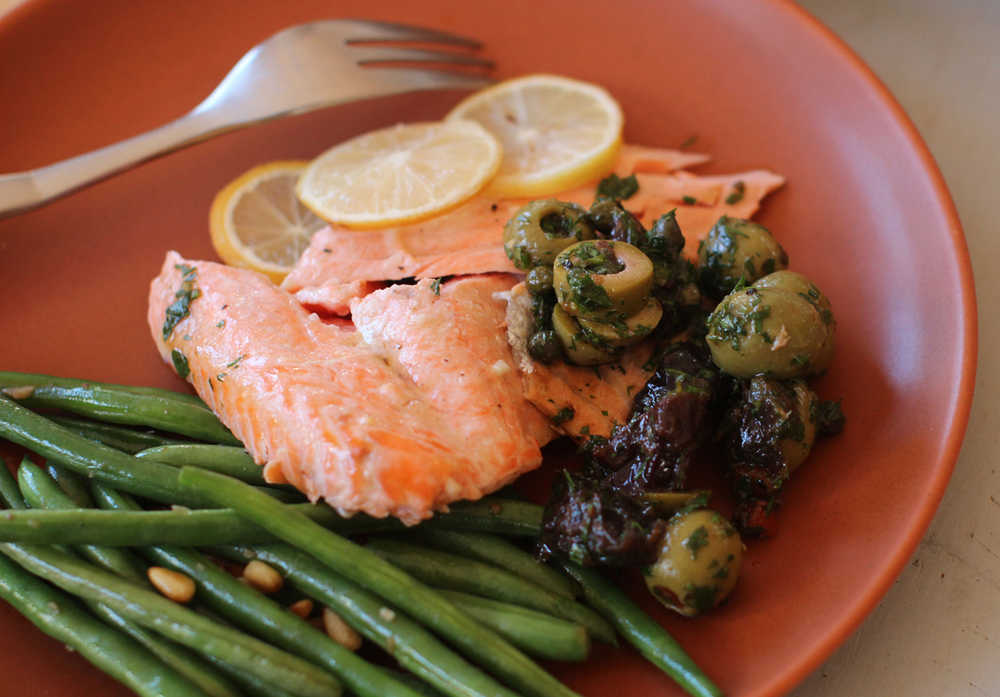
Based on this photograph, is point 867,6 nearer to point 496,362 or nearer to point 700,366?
point 700,366

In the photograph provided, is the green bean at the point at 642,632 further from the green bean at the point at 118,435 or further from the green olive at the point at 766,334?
the green bean at the point at 118,435

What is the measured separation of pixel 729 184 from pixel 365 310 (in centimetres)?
187

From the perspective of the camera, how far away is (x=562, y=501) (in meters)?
2.87

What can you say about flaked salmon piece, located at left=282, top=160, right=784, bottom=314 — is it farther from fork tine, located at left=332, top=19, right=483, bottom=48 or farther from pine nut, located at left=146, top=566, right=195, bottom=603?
pine nut, located at left=146, top=566, right=195, bottom=603

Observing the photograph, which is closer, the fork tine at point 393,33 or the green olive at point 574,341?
the green olive at point 574,341

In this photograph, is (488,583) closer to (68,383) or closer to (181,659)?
(181,659)

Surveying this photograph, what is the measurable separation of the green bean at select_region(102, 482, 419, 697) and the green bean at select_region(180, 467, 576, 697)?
0.66 feet

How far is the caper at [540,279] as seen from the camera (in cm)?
321

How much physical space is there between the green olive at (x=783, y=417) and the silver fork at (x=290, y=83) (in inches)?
95.0

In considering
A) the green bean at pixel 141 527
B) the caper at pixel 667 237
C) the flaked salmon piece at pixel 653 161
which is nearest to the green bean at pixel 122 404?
the green bean at pixel 141 527

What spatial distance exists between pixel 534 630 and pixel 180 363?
1.79 metres

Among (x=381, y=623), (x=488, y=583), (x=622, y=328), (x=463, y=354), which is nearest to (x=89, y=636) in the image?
(x=381, y=623)

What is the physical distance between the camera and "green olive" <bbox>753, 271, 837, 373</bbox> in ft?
10.2

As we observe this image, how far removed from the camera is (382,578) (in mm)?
2619
